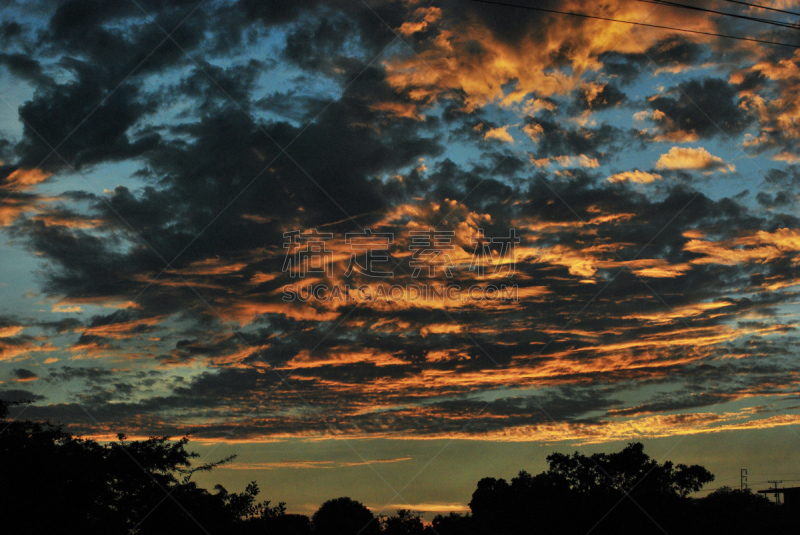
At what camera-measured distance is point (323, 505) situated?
3809 cm

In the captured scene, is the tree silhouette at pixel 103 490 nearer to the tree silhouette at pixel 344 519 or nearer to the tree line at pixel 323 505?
the tree line at pixel 323 505

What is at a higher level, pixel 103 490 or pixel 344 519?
pixel 103 490

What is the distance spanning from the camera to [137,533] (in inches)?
838

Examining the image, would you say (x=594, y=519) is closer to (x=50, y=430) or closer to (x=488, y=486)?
(x=488, y=486)

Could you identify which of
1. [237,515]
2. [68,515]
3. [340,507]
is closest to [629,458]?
[340,507]

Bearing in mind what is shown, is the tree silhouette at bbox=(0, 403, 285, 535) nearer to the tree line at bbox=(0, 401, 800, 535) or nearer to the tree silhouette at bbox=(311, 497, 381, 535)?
the tree line at bbox=(0, 401, 800, 535)

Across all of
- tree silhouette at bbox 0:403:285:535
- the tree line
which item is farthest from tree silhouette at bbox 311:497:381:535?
tree silhouette at bbox 0:403:285:535

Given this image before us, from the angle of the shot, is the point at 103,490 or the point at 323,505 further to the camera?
the point at 323,505

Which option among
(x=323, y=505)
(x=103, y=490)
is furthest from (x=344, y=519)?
(x=103, y=490)

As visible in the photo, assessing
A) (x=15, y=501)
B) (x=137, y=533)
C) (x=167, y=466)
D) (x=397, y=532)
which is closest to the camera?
(x=15, y=501)

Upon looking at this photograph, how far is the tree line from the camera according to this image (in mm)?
19781

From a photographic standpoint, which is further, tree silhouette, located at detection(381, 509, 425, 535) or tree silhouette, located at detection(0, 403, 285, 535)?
tree silhouette, located at detection(381, 509, 425, 535)

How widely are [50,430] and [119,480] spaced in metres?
2.91

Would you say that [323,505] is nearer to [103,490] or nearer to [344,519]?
[344,519]
